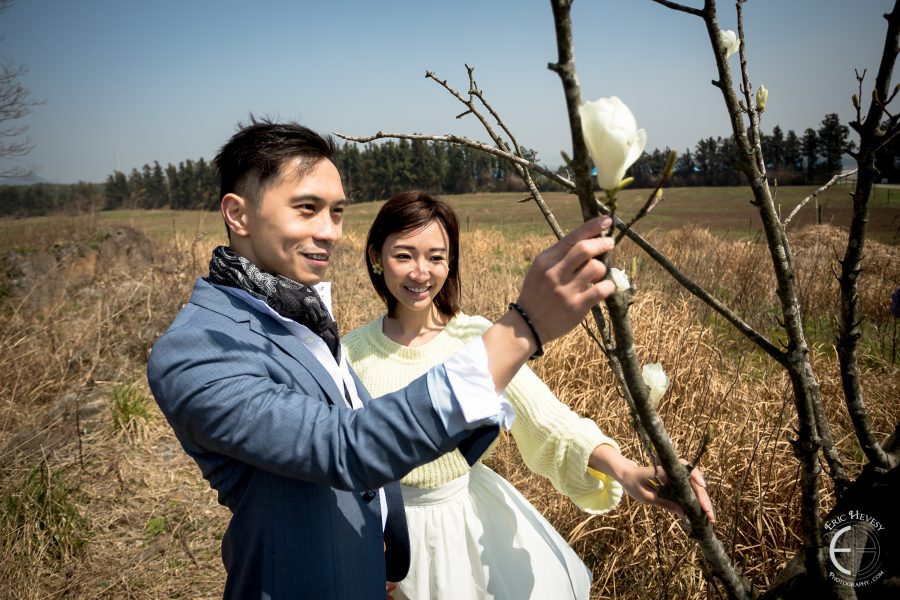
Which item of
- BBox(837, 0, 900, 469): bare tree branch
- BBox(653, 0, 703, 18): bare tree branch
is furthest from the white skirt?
BBox(653, 0, 703, 18): bare tree branch

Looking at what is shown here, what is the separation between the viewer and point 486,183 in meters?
37.5

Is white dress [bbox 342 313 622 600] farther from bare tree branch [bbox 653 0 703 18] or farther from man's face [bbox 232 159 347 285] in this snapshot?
bare tree branch [bbox 653 0 703 18]

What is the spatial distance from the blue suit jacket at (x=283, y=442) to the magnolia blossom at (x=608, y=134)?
42 cm

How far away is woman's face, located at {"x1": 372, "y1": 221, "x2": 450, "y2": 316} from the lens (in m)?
1.95

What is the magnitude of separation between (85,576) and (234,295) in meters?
2.55

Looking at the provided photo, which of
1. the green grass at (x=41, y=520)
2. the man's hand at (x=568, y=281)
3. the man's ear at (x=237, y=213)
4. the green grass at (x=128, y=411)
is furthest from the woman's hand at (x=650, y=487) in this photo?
the green grass at (x=128, y=411)

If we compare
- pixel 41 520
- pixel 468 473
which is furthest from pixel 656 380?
pixel 41 520

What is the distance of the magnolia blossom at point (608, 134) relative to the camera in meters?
0.55

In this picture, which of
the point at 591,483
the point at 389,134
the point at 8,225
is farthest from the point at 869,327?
the point at 8,225

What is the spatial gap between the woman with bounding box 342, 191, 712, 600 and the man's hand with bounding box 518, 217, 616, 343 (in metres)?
0.67

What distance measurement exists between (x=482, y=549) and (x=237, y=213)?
124 cm

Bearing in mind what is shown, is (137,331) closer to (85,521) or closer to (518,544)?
(85,521)

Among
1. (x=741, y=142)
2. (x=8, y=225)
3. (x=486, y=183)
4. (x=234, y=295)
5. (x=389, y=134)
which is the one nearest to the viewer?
(x=389, y=134)

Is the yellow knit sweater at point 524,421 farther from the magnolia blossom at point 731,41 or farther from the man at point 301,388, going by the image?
the magnolia blossom at point 731,41
